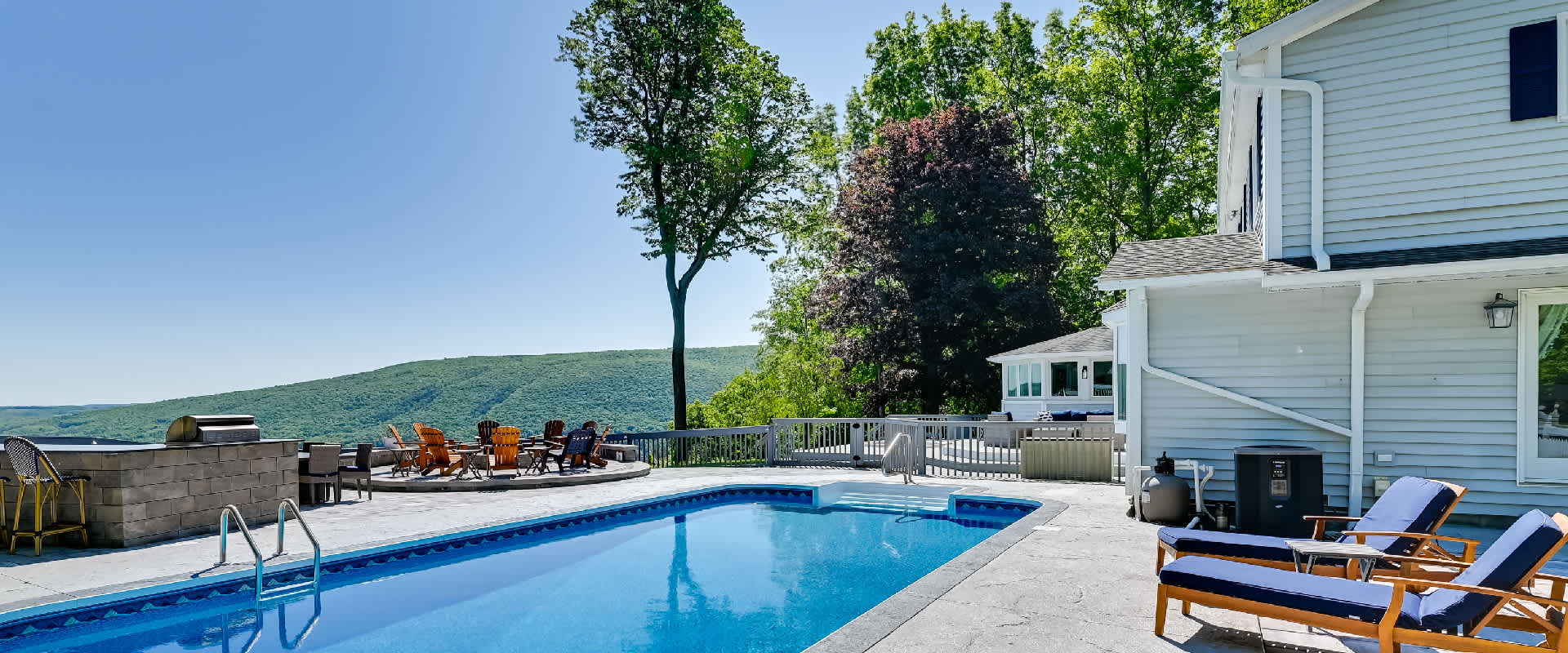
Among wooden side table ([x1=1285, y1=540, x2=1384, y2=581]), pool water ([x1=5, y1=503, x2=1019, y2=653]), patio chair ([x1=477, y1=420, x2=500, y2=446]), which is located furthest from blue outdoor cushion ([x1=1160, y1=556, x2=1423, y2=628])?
patio chair ([x1=477, y1=420, x2=500, y2=446])

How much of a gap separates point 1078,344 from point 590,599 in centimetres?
1591

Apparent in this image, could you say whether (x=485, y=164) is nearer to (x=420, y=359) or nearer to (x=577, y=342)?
(x=577, y=342)

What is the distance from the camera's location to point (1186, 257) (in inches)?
333

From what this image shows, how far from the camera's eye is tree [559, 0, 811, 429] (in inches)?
793

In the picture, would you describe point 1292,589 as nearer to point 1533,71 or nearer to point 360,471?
point 1533,71

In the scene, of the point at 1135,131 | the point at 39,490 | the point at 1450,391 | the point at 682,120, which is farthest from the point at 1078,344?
the point at 39,490

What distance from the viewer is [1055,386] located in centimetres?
2036

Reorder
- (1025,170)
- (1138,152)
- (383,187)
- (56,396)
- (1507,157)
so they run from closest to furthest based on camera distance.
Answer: (1507,157), (383,187), (1138,152), (1025,170), (56,396)

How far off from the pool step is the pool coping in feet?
10.1

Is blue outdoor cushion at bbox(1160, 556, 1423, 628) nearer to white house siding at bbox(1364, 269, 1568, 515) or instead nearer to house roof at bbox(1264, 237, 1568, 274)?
house roof at bbox(1264, 237, 1568, 274)

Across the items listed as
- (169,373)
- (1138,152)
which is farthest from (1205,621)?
(169,373)

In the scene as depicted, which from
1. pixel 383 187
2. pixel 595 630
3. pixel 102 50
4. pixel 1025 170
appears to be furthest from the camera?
pixel 1025 170

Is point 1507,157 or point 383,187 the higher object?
point 383,187

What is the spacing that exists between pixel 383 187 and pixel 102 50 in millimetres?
6610
